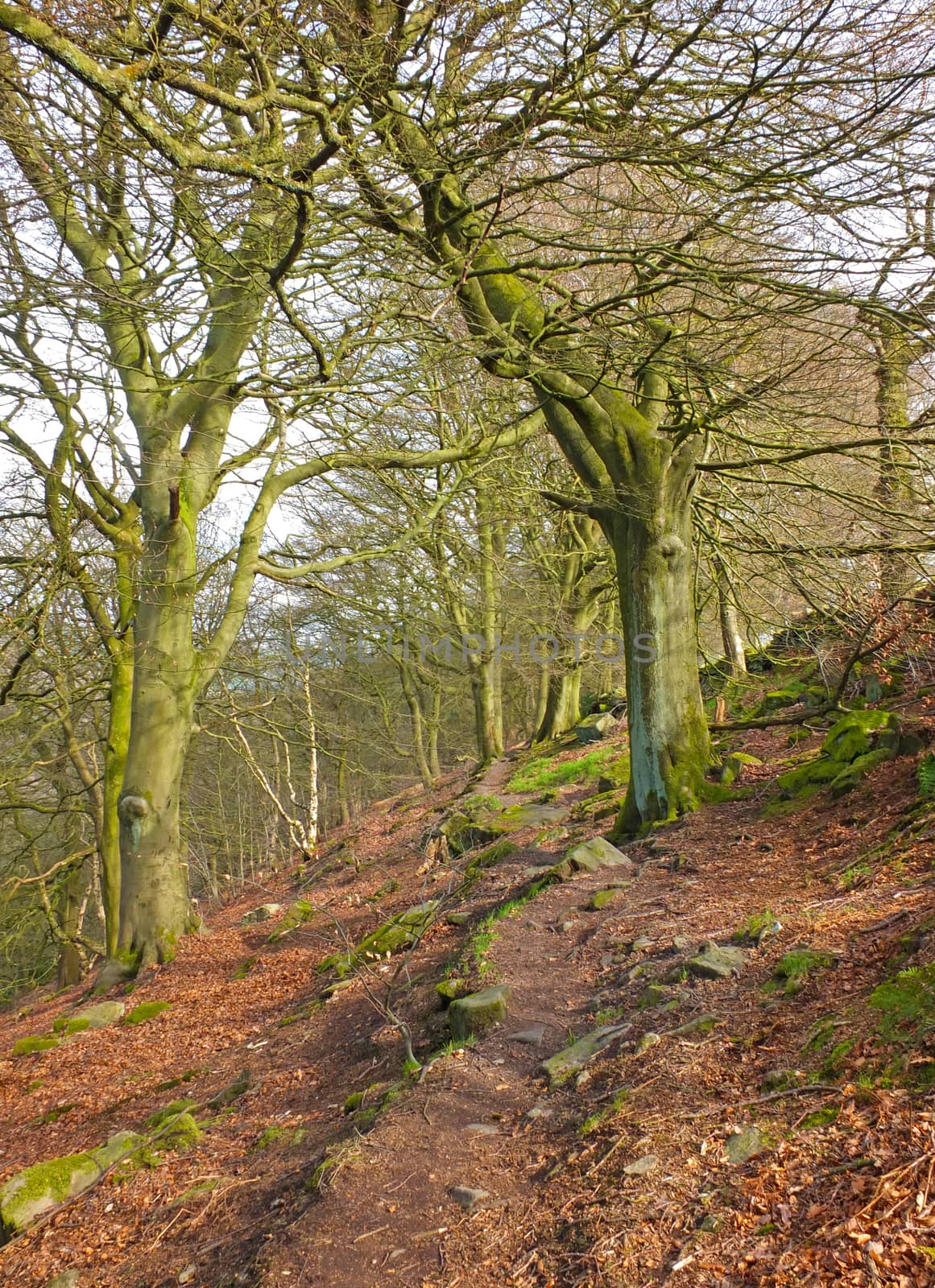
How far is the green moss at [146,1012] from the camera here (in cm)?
750

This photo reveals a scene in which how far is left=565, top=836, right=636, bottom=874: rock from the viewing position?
6441 millimetres

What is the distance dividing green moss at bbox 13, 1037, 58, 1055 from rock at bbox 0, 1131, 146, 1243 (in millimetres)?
3506

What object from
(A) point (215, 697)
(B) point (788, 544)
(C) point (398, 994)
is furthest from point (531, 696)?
(C) point (398, 994)

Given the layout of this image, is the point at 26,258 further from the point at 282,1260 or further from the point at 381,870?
the point at 381,870

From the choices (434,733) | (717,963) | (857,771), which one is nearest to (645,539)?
(857,771)

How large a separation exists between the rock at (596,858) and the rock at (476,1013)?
83.1 inches

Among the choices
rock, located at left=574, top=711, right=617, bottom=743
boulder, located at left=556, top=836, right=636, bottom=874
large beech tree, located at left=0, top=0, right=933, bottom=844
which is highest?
large beech tree, located at left=0, top=0, right=933, bottom=844

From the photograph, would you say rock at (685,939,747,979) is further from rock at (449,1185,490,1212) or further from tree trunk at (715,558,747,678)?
tree trunk at (715,558,747,678)

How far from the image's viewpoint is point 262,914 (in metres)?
11.1

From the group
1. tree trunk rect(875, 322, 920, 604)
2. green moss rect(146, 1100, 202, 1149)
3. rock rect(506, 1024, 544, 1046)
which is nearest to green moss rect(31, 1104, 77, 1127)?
green moss rect(146, 1100, 202, 1149)

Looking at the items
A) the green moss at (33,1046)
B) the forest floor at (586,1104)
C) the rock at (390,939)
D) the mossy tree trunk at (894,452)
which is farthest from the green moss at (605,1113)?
the green moss at (33,1046)

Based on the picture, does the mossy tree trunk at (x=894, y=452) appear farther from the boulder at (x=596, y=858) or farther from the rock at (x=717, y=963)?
the rock at (x=717, y=963)

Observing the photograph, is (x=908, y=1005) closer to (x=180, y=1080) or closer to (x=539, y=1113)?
(x=539, y=1113)

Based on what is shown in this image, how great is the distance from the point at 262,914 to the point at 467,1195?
873 centimetres
